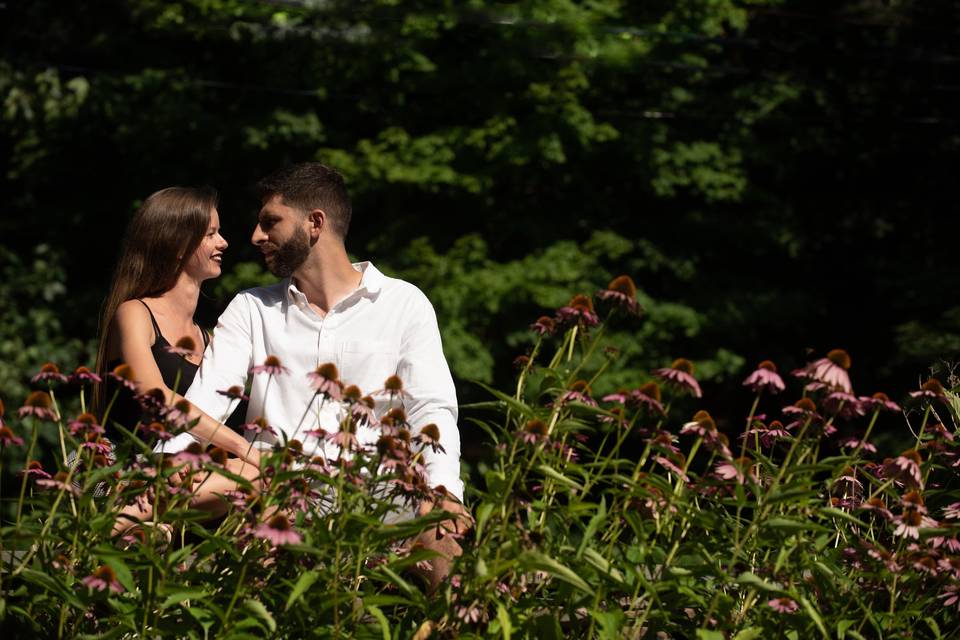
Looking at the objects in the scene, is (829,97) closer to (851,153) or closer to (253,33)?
(851,153)

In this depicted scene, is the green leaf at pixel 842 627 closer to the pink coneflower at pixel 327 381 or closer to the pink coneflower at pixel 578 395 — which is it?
the pink coneflower at pixel 578 395

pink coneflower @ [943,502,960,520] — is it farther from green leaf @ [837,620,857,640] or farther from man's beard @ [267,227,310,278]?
man's beard @ [267,227,310,278]

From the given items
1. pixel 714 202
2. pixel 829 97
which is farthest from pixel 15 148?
pixel 829 97

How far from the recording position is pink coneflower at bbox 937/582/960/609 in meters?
2.25

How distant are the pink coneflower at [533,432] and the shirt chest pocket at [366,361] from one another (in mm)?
1266

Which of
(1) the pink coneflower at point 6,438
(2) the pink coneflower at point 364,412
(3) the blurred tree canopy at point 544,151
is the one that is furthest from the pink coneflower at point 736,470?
(3) the blurred tree canopy at point 544,151

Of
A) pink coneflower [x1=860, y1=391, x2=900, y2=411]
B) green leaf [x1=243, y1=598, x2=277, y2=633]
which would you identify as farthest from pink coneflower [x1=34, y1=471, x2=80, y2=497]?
pink coneflower [x1=860, y1=391, x2=900, y2=411]

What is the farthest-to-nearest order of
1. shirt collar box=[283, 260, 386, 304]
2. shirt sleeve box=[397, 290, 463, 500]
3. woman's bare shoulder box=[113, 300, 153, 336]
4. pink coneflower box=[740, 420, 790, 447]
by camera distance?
woman's bare shoulder box=[113, 300, 153, 336] → shirt collar box=[283, 260, 386, 304] → shirt sleeve box=[397, 290, 463, 500] → pink coneflower box=[740, 420, 790, 447]

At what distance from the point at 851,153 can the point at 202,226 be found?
35.2ft

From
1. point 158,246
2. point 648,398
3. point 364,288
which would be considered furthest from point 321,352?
point 648,398

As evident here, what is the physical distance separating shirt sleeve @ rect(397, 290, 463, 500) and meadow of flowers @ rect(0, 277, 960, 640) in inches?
22.5

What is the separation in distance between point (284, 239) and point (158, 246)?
0.54 m

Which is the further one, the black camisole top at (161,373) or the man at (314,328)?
the black camisole top at (161,373)

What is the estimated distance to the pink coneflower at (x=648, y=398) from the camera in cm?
215
